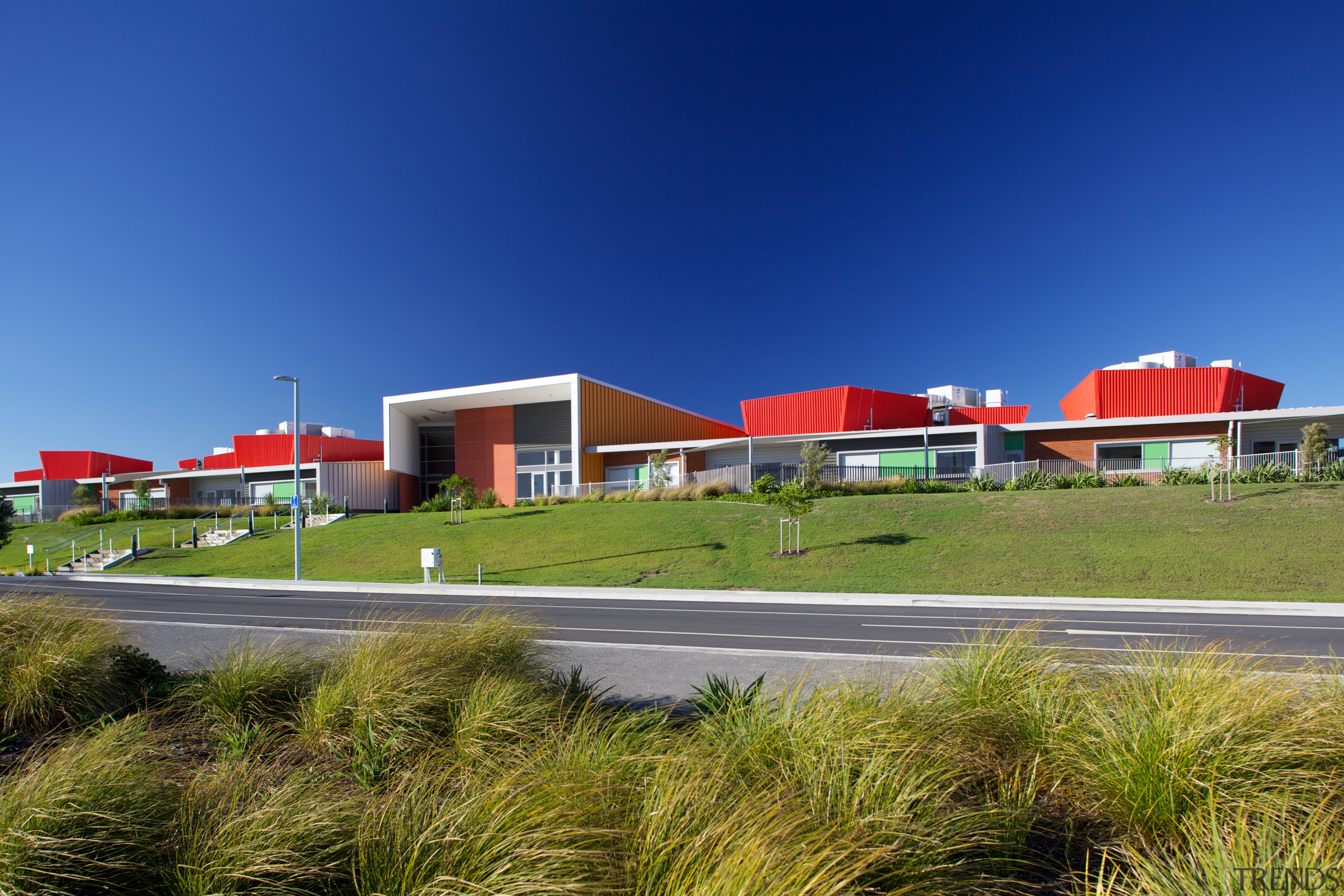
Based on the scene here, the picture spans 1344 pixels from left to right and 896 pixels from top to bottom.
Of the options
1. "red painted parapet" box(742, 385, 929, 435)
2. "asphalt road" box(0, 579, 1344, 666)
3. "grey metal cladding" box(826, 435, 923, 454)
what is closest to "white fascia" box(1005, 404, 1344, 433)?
"grey metal cladding" box(826, 435, 923, 454)

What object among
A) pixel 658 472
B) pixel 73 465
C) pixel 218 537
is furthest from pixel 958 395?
pixel 73 465

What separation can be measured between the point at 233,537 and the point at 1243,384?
183 ft

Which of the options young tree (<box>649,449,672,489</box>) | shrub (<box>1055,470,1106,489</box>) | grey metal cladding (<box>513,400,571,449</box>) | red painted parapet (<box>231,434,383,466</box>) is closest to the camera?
shrub (<box>1055,470,1106,489</box>)

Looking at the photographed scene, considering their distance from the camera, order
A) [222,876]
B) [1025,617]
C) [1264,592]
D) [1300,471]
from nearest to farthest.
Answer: [222,876] < [1025,617] < [1264,592] < [1300,471]

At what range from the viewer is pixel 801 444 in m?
38.2

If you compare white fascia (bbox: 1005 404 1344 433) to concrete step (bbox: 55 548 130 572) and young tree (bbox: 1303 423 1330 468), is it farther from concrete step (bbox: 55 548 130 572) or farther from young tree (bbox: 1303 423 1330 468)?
concrete step (bbox: 55 548 130 572)

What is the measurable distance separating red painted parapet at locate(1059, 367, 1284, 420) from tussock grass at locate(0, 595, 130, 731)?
41.8 metres

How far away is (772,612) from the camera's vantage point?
14.7 meters

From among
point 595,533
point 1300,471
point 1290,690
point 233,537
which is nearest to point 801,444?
point 595,533

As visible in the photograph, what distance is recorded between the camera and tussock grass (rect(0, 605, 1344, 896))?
8.22 ft

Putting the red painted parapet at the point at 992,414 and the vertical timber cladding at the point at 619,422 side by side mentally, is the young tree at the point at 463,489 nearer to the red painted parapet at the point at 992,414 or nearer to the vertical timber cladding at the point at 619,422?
the vertical timber cladding at the point at 619,422

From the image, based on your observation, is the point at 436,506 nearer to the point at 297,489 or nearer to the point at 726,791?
the point at 297,489

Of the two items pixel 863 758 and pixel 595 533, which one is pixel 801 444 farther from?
pixel 863 758

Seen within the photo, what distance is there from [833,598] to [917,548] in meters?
6.54
